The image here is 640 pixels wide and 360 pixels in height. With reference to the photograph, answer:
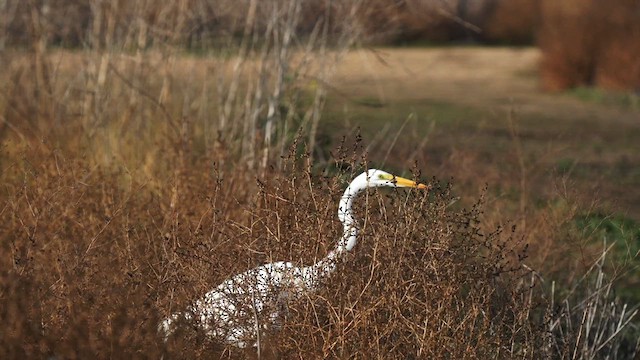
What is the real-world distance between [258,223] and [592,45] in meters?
16.2

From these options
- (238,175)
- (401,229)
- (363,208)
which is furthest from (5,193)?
(401,229)

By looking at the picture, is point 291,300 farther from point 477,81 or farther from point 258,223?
point 477,81

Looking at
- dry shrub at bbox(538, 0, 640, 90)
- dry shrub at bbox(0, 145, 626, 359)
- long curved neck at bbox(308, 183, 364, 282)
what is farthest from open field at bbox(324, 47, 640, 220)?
dry shrub at bbox(0, 145, 626, 359)

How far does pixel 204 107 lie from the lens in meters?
6.91

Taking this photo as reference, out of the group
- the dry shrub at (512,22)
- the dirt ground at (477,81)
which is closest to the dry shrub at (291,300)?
the dirt ground at (477,81)

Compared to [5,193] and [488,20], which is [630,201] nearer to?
[5,193]

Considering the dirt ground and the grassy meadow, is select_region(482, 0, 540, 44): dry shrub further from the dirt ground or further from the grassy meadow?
the grassy meadow

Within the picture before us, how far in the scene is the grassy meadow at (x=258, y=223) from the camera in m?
3.82

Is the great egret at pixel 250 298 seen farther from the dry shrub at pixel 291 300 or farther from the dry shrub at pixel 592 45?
the dry shrub at pixel 592 45

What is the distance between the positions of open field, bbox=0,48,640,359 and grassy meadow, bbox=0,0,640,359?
14 millimetres

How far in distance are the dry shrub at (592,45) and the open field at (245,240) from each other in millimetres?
12076

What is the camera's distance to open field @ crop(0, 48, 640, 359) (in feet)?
12.4

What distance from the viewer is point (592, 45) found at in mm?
19812

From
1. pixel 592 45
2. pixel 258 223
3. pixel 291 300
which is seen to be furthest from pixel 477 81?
pixel 291 300
